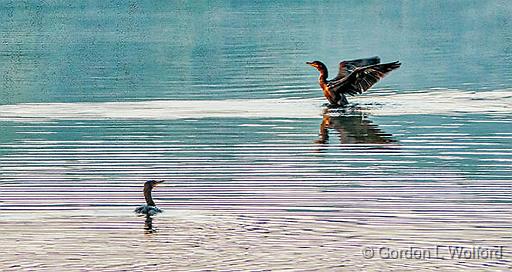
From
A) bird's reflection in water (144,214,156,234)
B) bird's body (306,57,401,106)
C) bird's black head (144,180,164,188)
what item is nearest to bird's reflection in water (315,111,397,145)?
bird's body (306,57,401,106)

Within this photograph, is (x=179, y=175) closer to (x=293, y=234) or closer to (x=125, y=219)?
(x=125, y=219)

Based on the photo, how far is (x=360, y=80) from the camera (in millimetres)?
27078

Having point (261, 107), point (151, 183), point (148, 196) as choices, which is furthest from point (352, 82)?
point (148, 196)

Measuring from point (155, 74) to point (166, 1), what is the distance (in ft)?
175

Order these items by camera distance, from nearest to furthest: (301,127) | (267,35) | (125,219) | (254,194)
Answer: (125,219), (254,194), (301,127), (267,35)

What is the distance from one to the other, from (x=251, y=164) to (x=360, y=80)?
283 inches

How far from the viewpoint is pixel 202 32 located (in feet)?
195

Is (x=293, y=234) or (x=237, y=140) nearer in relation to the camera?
(x=293, y=234)

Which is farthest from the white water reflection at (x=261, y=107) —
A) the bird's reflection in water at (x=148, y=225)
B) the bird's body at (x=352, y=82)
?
the bird's reflection in water at (x=148, y=225)

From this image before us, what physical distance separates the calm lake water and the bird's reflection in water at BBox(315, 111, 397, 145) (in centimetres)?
5

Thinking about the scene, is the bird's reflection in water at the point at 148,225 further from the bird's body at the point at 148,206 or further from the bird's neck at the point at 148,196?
the bird's neck at the point at 148,196

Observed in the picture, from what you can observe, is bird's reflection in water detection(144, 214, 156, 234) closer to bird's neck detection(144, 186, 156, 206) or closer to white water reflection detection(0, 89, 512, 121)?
bird's neck detection(144, 186, 156, 206)

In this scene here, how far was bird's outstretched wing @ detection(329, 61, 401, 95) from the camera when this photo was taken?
26703mm

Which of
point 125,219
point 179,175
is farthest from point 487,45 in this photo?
point 125,219
